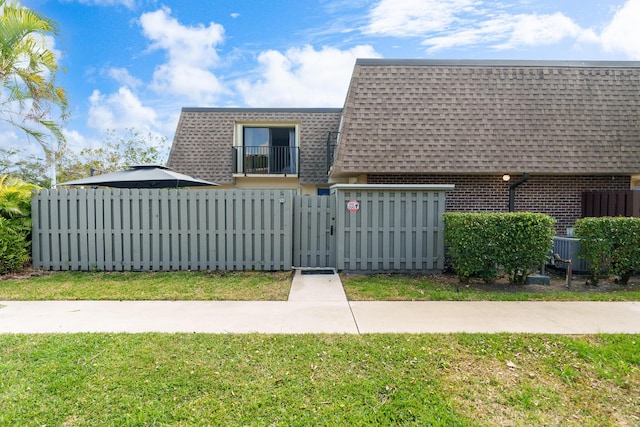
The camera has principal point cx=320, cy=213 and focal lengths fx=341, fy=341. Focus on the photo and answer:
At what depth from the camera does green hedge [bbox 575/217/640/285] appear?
252 inches

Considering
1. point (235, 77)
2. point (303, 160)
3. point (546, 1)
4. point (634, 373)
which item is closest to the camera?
point (634, 373)

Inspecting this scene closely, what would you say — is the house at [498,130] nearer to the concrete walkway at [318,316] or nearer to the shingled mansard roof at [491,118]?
the shingled mansard roof at [491,118]

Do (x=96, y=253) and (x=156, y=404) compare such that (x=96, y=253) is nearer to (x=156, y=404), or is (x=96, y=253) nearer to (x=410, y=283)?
(x=156, y=404)

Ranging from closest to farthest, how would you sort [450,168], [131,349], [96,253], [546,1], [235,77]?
1. [131,349]
2. [96,253]
3. [450,168]
4. [546,1]
5. [235,77]

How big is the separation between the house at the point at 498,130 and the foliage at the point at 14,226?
713 centimetres

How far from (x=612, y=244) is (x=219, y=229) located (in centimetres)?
784

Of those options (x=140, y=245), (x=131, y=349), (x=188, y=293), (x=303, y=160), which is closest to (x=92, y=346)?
(x=131, y=349)

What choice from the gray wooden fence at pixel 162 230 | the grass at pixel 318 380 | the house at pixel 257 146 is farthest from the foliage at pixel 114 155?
the grass at pixel 318 380

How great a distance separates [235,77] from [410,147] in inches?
473

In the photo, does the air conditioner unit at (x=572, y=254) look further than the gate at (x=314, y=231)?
No

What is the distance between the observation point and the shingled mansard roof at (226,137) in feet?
48.2

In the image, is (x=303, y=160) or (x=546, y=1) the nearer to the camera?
(x=546, y=1)

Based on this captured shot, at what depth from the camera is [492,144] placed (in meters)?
8.93

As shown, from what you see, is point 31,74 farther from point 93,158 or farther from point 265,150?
point 93,158
